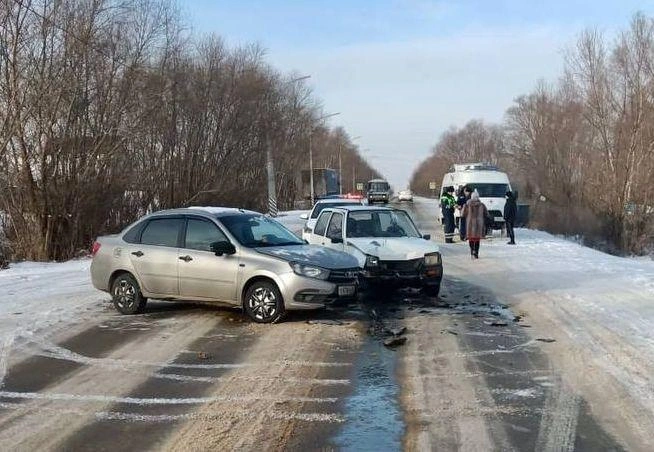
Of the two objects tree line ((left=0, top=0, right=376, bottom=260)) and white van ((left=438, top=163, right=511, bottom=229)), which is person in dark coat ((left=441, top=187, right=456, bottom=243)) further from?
tree line ((left=0, top=0, right=376, bottom=260))

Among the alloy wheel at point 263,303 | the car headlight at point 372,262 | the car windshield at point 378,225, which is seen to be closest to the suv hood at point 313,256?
the alloy wheel at point 263,303

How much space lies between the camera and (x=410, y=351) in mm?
7824

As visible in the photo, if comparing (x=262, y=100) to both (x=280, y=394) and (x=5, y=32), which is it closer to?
(x=5, y=32)

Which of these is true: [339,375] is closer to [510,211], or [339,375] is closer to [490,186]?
[510,211]

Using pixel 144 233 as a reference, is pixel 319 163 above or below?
above

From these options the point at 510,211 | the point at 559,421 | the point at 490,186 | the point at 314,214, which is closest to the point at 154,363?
the point at 559,421

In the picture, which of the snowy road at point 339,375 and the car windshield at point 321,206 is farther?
the car windshield at point 321,206

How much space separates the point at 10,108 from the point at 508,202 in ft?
48.8

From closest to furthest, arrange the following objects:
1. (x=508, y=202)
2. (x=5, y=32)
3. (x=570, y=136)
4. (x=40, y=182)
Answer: (x=5, y=32) < (x=40, y=182) < (x=508, y=202) < (x=570, y=136)

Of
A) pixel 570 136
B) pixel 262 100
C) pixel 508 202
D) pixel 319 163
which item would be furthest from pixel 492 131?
pixel 508 202

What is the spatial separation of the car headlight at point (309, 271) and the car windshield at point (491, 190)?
19314 millimetres

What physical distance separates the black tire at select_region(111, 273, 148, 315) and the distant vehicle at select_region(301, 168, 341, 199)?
1824 inches

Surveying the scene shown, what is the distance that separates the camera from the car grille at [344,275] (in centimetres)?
945

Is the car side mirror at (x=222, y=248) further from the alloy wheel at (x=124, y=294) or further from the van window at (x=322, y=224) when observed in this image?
the van window at (x=322, y=224)
